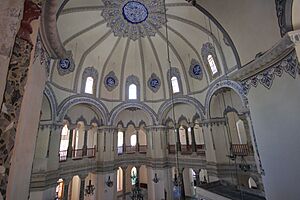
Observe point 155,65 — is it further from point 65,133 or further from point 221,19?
point 65,133

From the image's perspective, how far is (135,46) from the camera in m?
13.3

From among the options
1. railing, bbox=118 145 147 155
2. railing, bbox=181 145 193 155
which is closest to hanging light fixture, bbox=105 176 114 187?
railing, bbox=118 145 147 155

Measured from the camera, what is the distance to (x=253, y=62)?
15.8 ft

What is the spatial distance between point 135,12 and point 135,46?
2767 millimetres

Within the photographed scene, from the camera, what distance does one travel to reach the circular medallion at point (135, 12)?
34.0ft

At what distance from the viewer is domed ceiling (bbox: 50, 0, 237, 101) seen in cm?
962

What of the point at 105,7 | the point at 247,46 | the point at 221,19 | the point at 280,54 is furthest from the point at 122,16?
the point at 280,54

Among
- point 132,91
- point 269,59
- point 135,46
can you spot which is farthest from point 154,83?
point 269,59

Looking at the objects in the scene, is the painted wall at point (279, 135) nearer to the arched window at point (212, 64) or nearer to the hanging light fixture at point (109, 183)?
the arched window at point (212, 64)

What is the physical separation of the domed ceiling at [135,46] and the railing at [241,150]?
435cm

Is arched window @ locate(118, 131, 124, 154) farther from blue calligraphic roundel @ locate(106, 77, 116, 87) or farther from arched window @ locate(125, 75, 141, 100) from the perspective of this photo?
blue calligraphic roundel @ locate(106, 77, 116, 87)

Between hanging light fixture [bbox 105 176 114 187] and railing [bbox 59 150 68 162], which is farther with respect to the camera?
hanging light fixture [bbox 105 176 114 187]

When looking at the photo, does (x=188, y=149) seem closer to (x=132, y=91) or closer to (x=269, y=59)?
(x=132, y=91)

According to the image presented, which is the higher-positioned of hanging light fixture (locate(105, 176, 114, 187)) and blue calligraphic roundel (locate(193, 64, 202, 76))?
blue calligraphic roundel (locate(193, 64, 202, 76))
